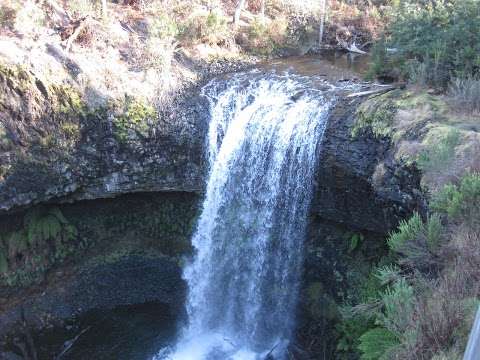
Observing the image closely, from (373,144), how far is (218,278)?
183 inches

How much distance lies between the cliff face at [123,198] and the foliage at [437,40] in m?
1.81

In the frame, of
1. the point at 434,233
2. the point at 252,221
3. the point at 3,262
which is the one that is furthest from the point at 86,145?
the point at 434,233

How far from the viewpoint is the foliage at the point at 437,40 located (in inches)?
343

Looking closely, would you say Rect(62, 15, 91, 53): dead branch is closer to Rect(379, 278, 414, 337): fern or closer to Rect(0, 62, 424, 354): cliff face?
Rect(0, 62, 424, 354): cliff face

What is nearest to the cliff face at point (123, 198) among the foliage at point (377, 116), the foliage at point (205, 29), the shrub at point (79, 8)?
the foliage at point (377, 116)

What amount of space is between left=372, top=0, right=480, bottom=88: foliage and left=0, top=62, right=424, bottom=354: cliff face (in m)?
1.81

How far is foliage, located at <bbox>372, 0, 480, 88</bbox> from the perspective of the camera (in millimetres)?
8719

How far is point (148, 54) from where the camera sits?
444 inches

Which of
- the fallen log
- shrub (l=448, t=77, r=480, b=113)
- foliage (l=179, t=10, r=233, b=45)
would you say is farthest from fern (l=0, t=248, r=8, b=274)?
shrub (l=448, t=77, r=480, b=113)

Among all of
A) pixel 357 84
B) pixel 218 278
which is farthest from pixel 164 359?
pixel 357 84

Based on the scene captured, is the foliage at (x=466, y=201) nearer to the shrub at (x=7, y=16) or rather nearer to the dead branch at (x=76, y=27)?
the dead branch at (x=76, y=27)

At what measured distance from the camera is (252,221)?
9.79 meters

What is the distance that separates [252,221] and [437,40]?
5.20 meters

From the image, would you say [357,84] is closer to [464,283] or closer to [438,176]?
[438,176]
